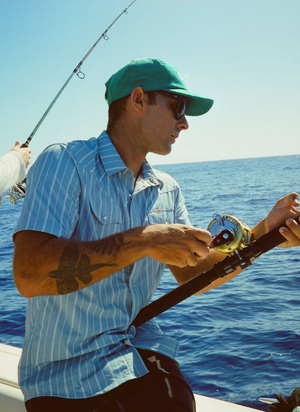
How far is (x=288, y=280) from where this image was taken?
7.67m

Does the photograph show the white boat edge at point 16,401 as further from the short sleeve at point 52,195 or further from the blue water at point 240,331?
the blue water at point 240,331

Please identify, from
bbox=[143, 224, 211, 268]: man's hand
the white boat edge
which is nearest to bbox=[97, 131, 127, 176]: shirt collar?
bbox=[143, 224, 211, 268]: man's hand

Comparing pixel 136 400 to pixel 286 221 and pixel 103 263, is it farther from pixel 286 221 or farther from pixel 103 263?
pixel 286 221

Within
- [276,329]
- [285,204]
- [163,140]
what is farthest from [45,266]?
[276,329]

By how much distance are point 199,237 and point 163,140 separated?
60 centimetres

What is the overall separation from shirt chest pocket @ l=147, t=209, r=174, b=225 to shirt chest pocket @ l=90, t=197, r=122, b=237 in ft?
0.64

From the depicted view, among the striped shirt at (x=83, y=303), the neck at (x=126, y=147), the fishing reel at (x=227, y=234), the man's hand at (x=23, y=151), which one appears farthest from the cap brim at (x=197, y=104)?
the man's hand at (x=23, y=151)

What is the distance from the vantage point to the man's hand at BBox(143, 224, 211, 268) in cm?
146

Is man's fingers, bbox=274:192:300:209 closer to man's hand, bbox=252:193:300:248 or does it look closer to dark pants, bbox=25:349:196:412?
man's hand, bbox=252:193:300:248

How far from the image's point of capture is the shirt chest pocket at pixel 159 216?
189 cm

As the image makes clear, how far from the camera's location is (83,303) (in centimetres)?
156

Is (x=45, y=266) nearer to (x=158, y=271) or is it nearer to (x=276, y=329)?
(x=158, y=271)

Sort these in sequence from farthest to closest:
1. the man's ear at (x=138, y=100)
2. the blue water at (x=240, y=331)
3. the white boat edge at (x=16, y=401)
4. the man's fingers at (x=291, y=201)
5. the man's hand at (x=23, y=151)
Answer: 1. the blue water at (x=240, y=331)
2. the man's hand at (x=23, y=151)
3. the white boat edge at (x=16, y=401)
4. the man's ear at (x=138, y=100)
5. the man's fingers at (x=291, y=201)

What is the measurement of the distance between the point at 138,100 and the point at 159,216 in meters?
0.53
